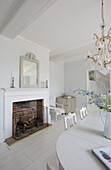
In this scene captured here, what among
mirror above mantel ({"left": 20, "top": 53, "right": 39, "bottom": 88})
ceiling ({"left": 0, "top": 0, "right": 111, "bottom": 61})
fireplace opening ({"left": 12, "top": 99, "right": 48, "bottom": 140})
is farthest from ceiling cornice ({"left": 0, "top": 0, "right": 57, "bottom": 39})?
fireplace opening ({"left": 12, "top": 99, "right": 48, "bottom": 140})

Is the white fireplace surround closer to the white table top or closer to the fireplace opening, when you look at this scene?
the fireplace opening

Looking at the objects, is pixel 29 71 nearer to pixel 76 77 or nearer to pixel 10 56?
pixel 10 56

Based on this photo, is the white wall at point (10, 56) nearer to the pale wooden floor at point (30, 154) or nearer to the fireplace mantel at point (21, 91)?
the fireplace mantel at point (21, 91)

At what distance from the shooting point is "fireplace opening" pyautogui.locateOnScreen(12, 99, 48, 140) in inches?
96.6

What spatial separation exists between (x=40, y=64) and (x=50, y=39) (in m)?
0.88

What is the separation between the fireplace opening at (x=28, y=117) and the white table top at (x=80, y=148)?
172cm

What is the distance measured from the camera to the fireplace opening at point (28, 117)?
8.05 ft

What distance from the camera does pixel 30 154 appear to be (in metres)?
1.76

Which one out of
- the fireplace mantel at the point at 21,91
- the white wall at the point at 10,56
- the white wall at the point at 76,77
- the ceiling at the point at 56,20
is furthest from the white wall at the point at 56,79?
the ceiling at the point at 56,20

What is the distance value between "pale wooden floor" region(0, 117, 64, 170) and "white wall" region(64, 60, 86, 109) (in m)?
2.81

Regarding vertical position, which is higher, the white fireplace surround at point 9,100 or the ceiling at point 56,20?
the ceiling at point 56,20

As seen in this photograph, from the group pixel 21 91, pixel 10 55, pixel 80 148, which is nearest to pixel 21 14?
pixel 10 55

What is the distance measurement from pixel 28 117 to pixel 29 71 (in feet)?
4.84

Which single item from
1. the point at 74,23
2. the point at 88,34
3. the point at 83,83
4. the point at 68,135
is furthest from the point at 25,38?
the point at 83,83
